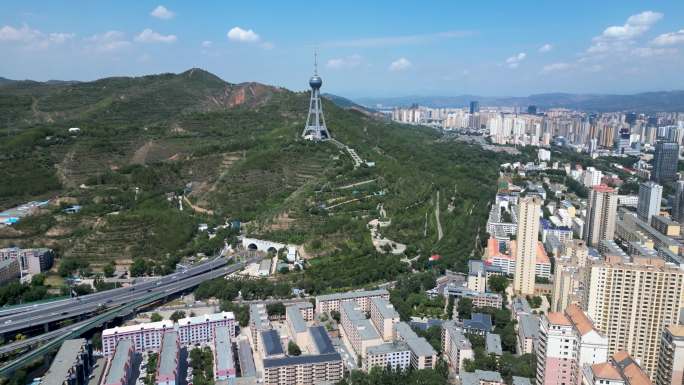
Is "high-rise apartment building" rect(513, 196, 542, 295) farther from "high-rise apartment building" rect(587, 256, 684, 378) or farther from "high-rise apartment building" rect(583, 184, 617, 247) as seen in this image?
"high-rise apartment building" rect(583, 184, 617, 247)

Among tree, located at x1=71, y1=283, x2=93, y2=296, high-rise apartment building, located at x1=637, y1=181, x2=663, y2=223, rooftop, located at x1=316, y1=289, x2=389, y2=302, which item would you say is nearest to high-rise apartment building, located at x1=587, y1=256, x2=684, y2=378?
rooftop, located at x1=316, y1=289, x2=389, y2=302

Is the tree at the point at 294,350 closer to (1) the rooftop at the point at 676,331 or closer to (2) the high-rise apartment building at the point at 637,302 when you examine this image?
(2) the high-rise apartment building at the point at 637,302

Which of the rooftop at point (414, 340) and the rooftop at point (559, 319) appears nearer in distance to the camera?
the rooftop at point (559, 319)

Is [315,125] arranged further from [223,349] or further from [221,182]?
[223,349]

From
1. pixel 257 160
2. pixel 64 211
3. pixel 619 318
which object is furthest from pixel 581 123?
pixel 64 211

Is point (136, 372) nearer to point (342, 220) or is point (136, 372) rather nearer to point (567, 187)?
point (342, 220)

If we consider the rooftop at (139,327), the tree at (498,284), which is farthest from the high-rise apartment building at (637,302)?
the rooftop at (139,327)

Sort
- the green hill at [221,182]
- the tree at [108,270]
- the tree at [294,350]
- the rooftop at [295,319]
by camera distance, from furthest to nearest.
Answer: the green hill at [221,182] → the tree at [108,270] → the rooftop at [295,319] → the tree at [294,350]
